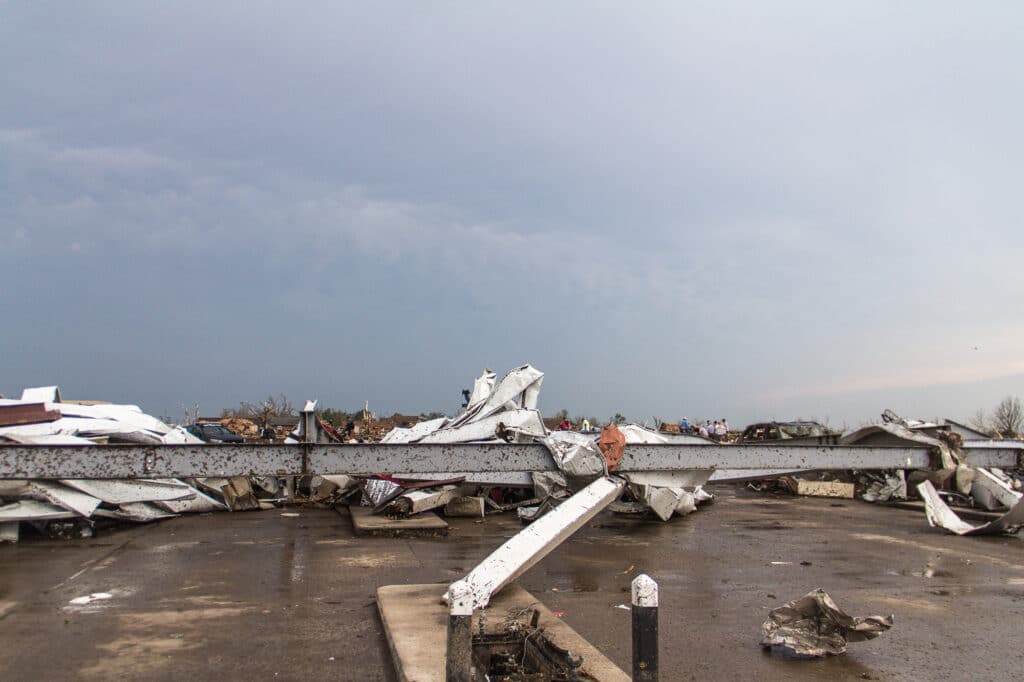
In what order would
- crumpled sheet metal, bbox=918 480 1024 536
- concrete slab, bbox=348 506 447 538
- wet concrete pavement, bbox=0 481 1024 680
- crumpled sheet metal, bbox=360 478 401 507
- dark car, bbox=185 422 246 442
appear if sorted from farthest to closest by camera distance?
→ dark car, bbox=185 422 246 442 → crumpled sheet metal, bbox=360 478 401 507 → concrete slab, bbox=348 506 447 538 → crumpled sheet metal, bbox=918 480 1024 536 → wet concrete pavement, bbox=0 481 1024 680

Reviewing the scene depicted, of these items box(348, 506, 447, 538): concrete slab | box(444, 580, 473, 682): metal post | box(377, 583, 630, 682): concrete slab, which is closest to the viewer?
box(444, 580, 473, 682): metal post

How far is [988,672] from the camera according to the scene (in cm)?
400

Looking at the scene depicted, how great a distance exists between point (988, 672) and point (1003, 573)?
129 inches

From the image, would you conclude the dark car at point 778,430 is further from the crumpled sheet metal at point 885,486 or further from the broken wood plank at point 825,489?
the crumpled sheet metal at point 885,486

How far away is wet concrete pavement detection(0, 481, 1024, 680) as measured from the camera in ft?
13.6

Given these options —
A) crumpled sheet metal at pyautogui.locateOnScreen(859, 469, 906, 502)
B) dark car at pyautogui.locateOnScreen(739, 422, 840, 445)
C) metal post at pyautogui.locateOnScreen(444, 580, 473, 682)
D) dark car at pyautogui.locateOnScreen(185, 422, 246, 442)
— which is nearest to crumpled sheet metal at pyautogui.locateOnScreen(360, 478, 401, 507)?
metal post at pyautogui.locateOnScreen(444, 580, 473, 682)

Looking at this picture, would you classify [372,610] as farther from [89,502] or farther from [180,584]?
[89,502]

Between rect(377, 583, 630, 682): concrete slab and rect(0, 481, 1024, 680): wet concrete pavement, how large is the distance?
0.16 metres

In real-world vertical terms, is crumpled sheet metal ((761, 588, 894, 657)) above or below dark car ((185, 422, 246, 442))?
below

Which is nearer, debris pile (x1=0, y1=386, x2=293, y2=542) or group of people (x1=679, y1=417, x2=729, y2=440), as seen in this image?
debris pile (x1=0, y1=386, x2=293, y2=542)

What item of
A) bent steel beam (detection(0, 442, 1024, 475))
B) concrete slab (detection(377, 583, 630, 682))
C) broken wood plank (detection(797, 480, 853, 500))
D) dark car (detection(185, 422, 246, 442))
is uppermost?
bent steel beam (detection(0, 442, 1024, 475))

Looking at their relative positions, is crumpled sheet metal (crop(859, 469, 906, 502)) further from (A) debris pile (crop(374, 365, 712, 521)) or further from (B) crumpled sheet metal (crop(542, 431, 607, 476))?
(B) crumpled sheet metal (crop(542, 431, 607, 476))

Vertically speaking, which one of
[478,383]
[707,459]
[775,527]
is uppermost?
[478,383]

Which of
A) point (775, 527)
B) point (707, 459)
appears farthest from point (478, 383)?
point (707, 459)
